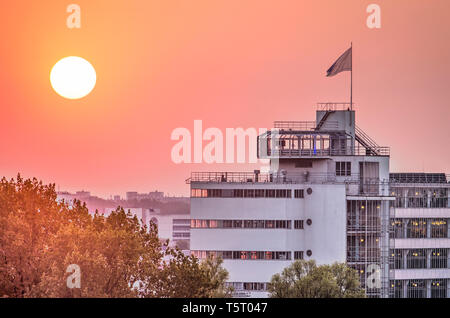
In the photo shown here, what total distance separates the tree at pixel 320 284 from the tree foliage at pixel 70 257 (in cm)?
1217

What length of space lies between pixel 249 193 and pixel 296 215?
6.48 metres

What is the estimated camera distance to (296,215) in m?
86.3

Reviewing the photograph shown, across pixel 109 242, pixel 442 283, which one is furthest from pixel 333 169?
pixel 109 242

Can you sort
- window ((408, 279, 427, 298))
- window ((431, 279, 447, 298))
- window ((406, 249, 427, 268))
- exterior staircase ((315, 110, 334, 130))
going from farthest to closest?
window ((431, 279, 447, 298)) → window ((406, 249, 427, 268)) → window ((408, 279, 427, 298)) → exterior staircase ((315, 110, 334, 130))

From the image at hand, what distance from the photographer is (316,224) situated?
86312 millimetres

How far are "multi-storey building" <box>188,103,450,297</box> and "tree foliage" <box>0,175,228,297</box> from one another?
3199 cm

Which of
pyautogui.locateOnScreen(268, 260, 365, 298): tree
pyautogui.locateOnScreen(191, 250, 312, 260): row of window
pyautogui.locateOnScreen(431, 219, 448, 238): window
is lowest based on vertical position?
pyautogui.locateOnScreen(268, 260, 365, 298): tree

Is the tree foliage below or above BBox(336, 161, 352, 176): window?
below

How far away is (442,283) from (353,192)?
850 inches

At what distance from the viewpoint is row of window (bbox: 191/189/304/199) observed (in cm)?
8619

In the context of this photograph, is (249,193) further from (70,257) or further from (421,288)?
(70,257)

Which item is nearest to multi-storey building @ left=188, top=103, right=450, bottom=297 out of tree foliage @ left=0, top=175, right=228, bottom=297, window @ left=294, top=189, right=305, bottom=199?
window @ left=294, top=189, right=305, bottom=199

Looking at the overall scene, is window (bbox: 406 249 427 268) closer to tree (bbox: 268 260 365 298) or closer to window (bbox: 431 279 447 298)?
window (bbox: 431 279 447 298)
